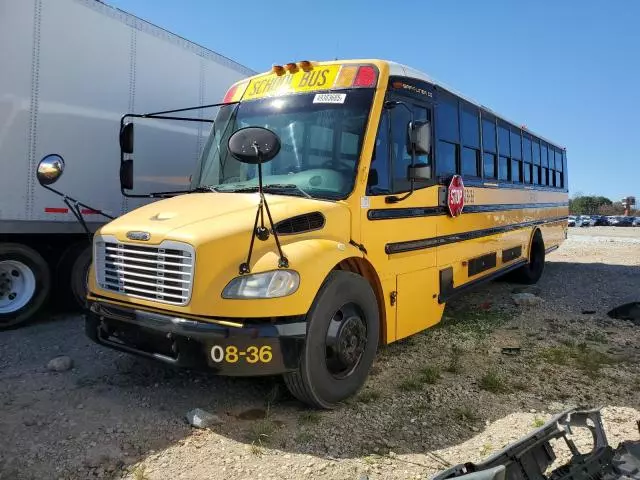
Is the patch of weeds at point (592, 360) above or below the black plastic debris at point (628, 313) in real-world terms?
below

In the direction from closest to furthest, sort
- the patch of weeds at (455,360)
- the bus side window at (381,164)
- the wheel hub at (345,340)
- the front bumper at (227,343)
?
1. the front bumper at (227,343)
2. the wheel hub at (345,340)
3. the bus side window at (381,164)
4. the patch of weeds at (455,360)

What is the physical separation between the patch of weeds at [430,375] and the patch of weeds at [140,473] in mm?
2430

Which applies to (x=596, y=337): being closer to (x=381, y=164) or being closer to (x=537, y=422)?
(x=537, y=422)

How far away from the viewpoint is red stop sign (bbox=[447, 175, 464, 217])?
5560mm

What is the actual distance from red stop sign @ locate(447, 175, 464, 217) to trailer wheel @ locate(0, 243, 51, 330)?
15.6 feet

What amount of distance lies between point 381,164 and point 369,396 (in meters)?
1.92

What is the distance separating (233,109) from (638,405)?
4.31m

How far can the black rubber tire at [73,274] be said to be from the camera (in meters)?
6.23

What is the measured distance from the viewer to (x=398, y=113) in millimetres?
4520

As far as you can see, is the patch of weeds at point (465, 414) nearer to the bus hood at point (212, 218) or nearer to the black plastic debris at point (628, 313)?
the bus hood at point (212, 218)

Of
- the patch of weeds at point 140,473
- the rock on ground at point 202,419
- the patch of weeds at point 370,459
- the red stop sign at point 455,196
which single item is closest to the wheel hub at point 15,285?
the rock on ground at point 202,419

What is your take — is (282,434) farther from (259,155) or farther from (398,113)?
(398,113)

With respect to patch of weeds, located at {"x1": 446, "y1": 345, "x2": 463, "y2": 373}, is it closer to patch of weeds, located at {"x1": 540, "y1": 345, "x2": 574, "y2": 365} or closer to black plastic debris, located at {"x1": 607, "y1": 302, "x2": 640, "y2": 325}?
patch of weeds, located at {"x1": 540, "y1": 345, "x2": 574, "y2": 365}

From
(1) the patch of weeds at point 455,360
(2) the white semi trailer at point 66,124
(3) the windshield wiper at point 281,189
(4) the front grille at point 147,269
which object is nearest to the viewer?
(4) the front grille at point 147,269
